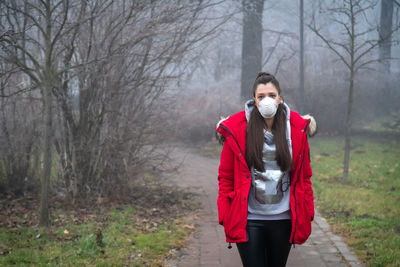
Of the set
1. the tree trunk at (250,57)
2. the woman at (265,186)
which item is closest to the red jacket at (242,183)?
the woman at (265,186)

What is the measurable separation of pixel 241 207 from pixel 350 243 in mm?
3227

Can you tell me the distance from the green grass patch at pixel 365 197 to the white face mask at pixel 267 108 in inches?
105

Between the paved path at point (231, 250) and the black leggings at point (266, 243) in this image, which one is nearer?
the black leggings at point (266, 243)

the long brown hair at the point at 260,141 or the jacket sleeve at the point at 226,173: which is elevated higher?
the long brown hair at the point at 260,141

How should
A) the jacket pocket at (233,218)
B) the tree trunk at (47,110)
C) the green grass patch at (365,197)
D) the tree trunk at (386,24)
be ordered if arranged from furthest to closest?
the tree trunk at (386,24) < the tree trunk at (47,110) < the green grass patch at (365,197) < the jacket pocket at (233,218)

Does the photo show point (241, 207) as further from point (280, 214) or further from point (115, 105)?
point (115, 105)

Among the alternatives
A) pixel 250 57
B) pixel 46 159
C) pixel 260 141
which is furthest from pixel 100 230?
pixel 250 57

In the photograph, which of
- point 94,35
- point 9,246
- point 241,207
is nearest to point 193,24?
point 94,35

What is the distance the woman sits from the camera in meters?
2.99

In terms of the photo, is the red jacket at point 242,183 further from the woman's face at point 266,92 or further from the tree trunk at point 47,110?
the tree trunk at point 47,110

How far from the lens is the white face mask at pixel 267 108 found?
3000 mm

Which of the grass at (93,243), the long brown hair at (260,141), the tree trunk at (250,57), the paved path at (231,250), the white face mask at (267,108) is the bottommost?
the paved path at (231,250)

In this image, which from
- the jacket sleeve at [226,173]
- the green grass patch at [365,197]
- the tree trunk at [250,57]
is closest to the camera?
the jacket sleeve at [226,173]

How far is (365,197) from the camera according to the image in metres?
8.20
